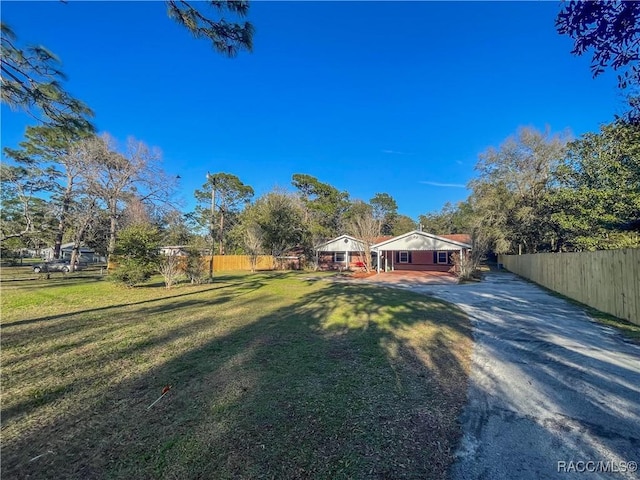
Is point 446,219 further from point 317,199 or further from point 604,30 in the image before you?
point 604,30

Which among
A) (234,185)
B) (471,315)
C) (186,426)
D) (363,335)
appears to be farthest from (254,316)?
(234,185)

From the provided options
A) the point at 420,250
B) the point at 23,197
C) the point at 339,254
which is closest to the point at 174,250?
the point at 23,197

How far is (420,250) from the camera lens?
26891mm

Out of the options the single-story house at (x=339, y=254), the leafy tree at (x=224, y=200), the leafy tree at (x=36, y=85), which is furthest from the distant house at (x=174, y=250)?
the leafy tree at (x=224, y=200)

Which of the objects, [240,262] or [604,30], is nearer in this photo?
[604,30]

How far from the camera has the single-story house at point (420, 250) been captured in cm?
2472

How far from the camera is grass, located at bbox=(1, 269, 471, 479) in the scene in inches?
88.4

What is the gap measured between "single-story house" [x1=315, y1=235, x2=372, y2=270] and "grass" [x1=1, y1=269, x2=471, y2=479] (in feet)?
77.6

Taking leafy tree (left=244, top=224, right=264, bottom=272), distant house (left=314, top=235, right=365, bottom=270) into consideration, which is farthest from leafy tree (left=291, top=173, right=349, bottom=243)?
leafy tree (left=244, top=224, right=264, bottom=272)

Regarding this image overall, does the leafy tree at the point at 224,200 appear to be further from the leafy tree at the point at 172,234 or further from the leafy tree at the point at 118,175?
the leafy tree at the point at 118,175

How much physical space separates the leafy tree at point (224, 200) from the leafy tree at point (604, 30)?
4201 centimetres

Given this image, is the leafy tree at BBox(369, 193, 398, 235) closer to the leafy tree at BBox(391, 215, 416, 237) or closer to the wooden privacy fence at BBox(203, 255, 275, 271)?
the leafy tree at BBox(391, 215, 416, 237)

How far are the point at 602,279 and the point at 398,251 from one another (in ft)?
71.4

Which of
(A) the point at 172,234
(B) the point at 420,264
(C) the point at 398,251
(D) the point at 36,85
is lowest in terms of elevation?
(B) the point at 420,264
